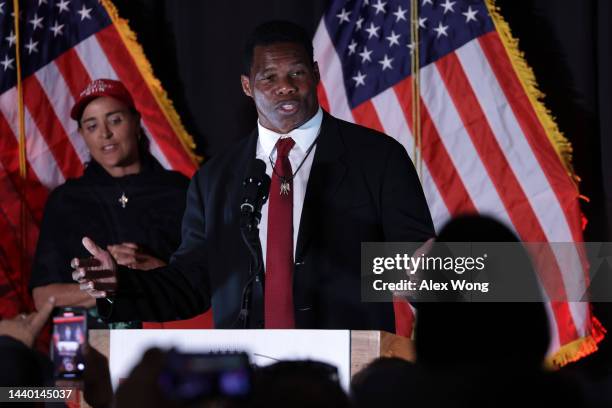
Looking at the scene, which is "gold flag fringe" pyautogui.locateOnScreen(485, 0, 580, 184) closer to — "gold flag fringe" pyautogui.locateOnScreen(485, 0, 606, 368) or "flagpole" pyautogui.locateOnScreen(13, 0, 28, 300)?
"gold flag fringe" pyautogui.locateOnScreen(485, 0, 606, 368)

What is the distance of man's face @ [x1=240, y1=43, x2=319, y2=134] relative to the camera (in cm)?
320

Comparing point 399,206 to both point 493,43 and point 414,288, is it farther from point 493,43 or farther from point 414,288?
point 493,43

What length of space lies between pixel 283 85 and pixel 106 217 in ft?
5.14

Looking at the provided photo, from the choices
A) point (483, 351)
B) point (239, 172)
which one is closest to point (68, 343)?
point (239, 172)

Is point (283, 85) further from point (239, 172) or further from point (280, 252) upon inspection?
point (280, 252)

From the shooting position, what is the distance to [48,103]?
4.93 meters

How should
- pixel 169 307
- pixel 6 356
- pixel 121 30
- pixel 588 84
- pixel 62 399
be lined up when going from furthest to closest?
pixel 121 30
pixel 588 84
pixel 169 307
pixel 62 399
pixel 6 356

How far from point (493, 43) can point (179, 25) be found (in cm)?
154

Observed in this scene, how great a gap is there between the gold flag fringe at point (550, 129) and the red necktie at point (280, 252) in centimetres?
176

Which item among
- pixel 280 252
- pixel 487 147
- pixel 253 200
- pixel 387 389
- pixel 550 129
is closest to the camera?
pixel 387 389

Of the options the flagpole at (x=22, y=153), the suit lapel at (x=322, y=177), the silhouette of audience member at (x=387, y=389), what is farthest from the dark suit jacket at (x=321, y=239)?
the flagpole at (x=22, y=153)

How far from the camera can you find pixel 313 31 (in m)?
4.93

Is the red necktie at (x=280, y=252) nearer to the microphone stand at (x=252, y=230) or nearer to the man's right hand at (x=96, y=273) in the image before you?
the microphone stand at (x=252, y=230)

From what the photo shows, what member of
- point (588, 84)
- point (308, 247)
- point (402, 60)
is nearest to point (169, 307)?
point (308, 247)
